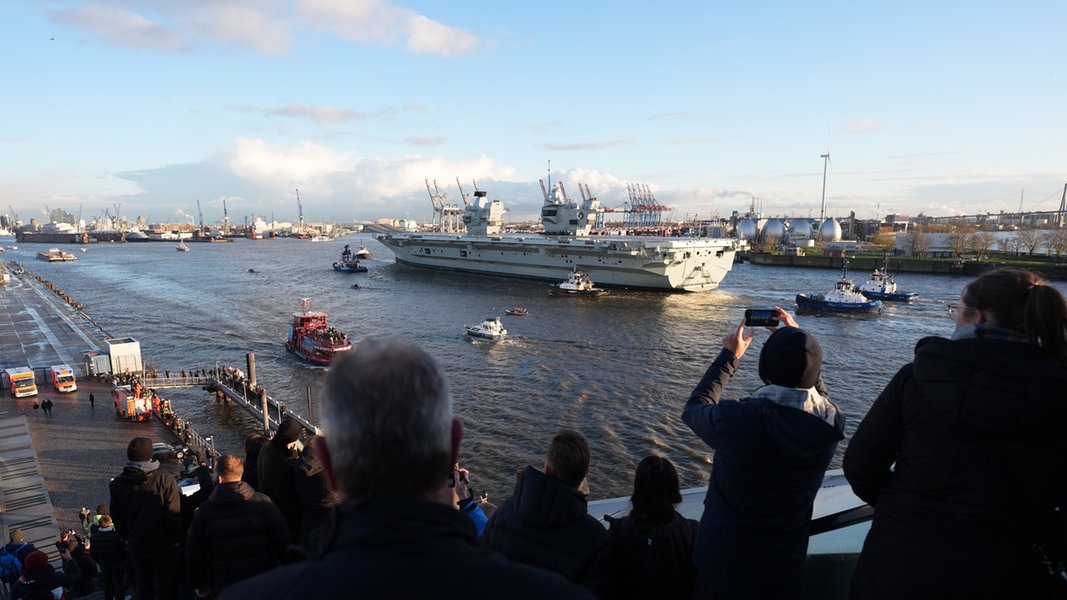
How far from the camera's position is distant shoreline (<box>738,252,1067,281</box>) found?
185ft

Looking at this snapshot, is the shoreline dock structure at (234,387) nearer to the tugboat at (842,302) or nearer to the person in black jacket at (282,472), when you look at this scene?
the person in black jacket at (282,472)

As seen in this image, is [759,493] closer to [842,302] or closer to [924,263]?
[842,302]

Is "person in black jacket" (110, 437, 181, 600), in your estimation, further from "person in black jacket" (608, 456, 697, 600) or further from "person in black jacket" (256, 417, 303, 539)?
"person in black jacket" (608, 456, 697, 600)

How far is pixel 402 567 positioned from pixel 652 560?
6.73 ft

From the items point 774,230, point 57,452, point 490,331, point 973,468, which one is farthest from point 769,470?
point 774,230

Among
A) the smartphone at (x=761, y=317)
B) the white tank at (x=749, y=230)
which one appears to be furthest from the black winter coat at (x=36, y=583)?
the white tank at (x=749, y=230)

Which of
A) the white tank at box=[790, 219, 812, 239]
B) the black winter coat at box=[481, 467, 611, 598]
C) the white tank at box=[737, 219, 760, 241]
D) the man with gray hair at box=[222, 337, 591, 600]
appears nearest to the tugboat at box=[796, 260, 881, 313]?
the black winter coat at box=[481, 467, 611, 598]

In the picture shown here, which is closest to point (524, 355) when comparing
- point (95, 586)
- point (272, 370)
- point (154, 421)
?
point (272, 370)

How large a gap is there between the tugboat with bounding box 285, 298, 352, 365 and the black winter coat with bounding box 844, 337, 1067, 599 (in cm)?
2383

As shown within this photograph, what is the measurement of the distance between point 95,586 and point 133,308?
4359 centimetres

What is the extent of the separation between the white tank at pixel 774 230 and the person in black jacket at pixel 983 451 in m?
116

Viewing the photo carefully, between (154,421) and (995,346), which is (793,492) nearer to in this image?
(995,346)

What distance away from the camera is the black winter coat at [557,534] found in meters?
2.38

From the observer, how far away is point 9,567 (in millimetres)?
7117
